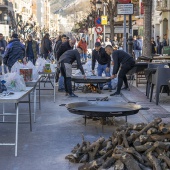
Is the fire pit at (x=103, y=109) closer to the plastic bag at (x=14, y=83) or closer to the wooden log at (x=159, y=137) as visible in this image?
the plastic bag at (x=14, y=83)

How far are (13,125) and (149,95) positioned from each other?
20.2ft

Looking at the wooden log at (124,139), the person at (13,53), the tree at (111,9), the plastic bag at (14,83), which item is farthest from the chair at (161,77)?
the tree at (111,9)

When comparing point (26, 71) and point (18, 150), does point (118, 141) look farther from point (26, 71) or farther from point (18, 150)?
point (26, 71)

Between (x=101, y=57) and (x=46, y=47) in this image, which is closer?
(x=101, y=57)

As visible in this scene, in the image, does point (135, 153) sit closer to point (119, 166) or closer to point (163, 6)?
point (119, 166)

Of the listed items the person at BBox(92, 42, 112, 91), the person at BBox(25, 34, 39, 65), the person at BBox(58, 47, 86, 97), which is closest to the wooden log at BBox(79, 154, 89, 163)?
the person at BBox(58, 47, 86, 97)

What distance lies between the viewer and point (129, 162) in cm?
646

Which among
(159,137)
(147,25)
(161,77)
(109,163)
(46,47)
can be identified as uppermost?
(147,25)

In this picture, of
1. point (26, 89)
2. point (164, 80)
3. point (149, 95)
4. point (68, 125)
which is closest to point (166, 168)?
point (26, 89)

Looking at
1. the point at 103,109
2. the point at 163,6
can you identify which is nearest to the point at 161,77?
the point at 103,109

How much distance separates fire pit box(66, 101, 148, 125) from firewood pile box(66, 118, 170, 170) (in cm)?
205

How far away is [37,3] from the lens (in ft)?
589

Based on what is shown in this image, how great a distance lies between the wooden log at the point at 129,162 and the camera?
21.0ft

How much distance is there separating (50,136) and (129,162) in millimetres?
3585
